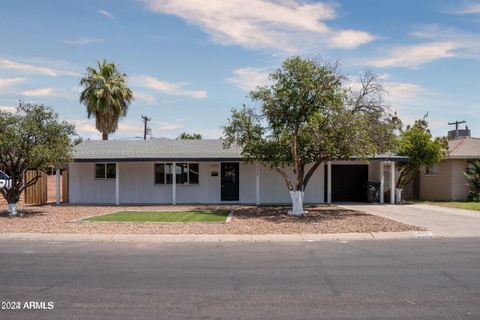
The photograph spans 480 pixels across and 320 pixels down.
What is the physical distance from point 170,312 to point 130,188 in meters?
20.7

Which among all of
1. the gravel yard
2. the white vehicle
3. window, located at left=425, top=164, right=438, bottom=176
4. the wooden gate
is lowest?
the gravel yard

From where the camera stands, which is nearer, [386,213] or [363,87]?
[386,213]

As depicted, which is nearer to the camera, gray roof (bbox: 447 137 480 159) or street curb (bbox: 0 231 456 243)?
street curb (bbox: 0 231 456 243)

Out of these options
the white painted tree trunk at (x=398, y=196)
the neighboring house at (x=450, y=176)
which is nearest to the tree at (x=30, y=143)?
the white painted tree trunk at (x=398, y=196)

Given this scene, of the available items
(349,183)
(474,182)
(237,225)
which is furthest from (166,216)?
(474,182)

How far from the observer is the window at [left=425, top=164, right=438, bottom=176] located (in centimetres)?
2997

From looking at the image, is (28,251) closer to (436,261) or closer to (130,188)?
(436,261)

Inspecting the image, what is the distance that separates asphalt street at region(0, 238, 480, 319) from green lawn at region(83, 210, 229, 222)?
5379 millimetres

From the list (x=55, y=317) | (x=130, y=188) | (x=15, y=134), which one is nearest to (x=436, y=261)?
(x=55, y=317)

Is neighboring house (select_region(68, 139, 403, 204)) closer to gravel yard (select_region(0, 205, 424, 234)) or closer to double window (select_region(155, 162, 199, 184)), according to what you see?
double window (select_region(155, 162, 199, 184))

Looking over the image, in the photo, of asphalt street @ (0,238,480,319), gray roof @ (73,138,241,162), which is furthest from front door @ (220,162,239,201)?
asphalt street @ (0,238,480,319)

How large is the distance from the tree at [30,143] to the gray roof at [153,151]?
4.92 metres

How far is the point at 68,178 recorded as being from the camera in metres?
26.8

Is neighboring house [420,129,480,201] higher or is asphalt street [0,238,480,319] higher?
neighboring house [420,129,480,201]
